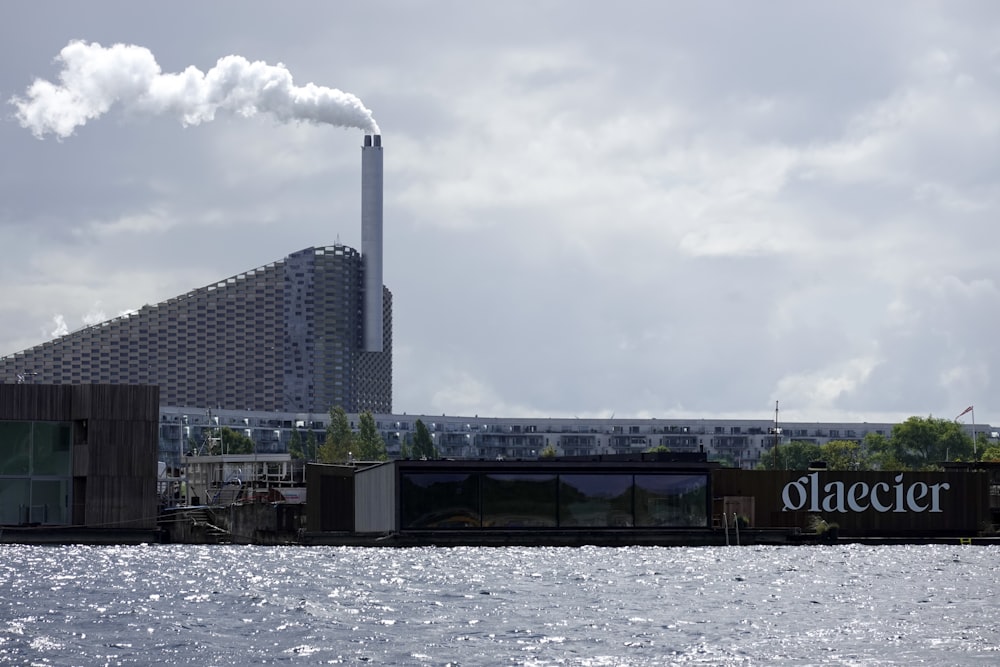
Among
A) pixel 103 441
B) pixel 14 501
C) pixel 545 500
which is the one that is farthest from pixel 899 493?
pixel 14 501

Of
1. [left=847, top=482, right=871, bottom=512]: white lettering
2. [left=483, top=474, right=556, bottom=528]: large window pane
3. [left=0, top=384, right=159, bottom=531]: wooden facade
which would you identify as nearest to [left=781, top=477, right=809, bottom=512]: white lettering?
[left=847, top=482, right=871, bottom=512]: white lettering

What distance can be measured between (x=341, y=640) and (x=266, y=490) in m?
82.6

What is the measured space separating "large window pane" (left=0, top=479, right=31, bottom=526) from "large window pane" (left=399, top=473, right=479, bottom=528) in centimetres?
2626

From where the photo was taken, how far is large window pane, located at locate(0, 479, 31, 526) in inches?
4082

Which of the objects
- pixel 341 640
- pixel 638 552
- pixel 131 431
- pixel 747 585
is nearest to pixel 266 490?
pixel 131 431

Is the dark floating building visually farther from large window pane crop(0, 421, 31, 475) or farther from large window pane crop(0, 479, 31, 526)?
large window pane crop(0, 421, 31, 475)

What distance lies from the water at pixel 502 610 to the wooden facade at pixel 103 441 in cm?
1783

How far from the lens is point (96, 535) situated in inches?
4035

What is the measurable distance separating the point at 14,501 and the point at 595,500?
37935 millimetres

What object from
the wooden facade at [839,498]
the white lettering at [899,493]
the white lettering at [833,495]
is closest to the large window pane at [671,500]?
the wooden facade at [839,498]

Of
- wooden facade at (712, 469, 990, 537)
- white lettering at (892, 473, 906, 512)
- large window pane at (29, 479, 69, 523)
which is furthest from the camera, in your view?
large window pane at (29, 479, 69, 523)

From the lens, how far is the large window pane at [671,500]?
9769cm

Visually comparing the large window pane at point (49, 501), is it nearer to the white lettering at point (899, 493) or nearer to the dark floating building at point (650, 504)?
the dark floating building at point (650, 504)

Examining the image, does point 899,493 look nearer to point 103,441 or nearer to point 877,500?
point 877,500
